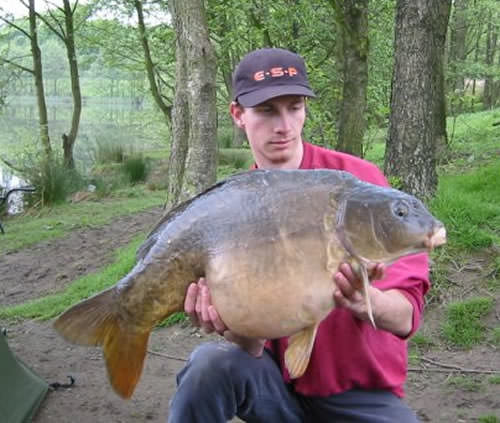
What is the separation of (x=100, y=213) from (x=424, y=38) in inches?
236

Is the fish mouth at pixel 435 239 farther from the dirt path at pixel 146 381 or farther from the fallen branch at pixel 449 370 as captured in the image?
the fallen branch at pixel 449 370

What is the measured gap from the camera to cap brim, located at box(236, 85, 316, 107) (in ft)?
6.25

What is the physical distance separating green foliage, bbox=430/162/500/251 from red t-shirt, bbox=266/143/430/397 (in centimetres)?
263

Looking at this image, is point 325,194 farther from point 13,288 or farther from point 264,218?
point 13,288

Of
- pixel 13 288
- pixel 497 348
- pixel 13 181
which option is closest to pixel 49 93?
pixel 13 181

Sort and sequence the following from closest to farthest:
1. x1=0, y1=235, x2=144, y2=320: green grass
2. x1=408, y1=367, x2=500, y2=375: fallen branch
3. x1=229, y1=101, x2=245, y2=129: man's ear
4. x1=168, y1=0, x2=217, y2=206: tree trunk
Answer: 1. x1=229, y1=101, x2=245, y2=129: man's ear
2. x1=408, y1=367, x2=500, y2=375: fallen branch
3. x1=168, y1=0, x2=217, y2=206: tree trunk
4. x1=0, y1=235, x2=144, y2=320: green grass

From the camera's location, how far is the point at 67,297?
541cm

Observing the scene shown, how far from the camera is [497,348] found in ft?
11.5

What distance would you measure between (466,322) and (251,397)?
2170 mm

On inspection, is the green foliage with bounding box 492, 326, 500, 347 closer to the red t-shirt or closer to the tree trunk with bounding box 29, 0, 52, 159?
the red t-shirt

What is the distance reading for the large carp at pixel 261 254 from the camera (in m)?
1.46

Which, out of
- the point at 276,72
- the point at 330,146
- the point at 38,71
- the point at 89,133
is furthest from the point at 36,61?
the point at 276,72

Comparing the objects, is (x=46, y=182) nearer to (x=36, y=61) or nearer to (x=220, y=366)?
(x=36, y=61)

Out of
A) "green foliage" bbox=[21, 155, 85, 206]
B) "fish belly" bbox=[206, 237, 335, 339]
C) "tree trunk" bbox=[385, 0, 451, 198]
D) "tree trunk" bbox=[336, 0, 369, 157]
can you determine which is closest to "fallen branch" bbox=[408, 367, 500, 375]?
"tree trunk" bbox=[385, 0, 451, 198]
